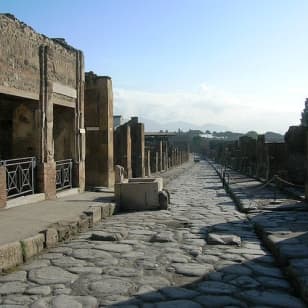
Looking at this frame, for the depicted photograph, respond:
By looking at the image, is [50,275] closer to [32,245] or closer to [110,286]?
[110,286]

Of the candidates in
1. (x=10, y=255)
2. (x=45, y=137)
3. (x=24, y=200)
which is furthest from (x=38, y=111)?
(x=10, y=255)

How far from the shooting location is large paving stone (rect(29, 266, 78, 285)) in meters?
4.89

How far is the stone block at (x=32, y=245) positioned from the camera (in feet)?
18.9

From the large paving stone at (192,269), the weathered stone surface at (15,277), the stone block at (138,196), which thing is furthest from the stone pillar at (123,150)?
the weathered stone surface at (15,277)

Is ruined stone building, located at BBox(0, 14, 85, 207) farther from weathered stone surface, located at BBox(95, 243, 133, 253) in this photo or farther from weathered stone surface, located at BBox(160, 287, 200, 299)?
weathered stone surface, located at BBox(160, 287, 200, 299)

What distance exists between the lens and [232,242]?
6.71m

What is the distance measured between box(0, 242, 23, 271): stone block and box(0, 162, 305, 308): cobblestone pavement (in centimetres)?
16

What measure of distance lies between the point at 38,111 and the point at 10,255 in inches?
242

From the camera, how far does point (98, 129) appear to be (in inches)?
592

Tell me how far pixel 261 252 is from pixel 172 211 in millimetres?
4417

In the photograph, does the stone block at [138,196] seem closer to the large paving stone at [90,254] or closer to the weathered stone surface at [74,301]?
the large paving stone at [90,254]

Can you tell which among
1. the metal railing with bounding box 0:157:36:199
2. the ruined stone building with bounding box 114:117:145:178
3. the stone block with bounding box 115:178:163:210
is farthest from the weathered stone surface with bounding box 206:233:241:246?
the ruined stone building with bounding box 114:117:145:178

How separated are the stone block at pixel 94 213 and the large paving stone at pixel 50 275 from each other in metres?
3.18

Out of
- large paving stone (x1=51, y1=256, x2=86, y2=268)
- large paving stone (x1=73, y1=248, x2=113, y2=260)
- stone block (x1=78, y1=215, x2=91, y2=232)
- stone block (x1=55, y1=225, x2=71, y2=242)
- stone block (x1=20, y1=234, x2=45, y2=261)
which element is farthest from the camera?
stone block (x1=78, y1=215, x2=91, y2=232)
